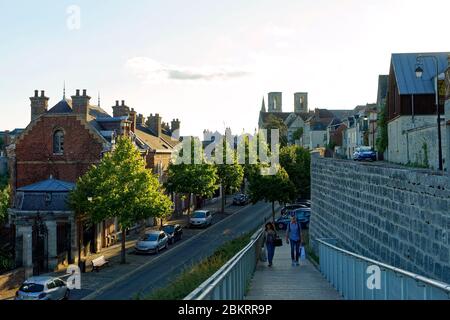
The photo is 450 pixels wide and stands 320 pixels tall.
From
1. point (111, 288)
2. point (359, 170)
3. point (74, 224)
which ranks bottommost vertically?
point (111, 288)

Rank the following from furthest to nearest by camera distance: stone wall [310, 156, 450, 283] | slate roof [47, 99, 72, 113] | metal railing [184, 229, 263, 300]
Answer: slate roof [47, 99, 72, 113] → stone wall [310, 156, 450, 283] → metal railing [184, 229, 263, 300]

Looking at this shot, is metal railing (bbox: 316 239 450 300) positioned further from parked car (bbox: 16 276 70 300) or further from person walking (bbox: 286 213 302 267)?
parked car (bbox: 16 276 70 300)

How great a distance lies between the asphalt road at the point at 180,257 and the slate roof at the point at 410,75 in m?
16.8

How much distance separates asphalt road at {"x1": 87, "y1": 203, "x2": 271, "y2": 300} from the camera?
25188mm

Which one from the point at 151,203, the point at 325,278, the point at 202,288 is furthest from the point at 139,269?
the point at 202,288

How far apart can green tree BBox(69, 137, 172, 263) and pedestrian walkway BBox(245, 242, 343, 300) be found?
16.3 metres

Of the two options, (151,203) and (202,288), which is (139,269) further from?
(202,288)

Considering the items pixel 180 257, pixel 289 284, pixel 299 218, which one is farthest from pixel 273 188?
pixel 289 284

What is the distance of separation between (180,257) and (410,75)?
20.4 meters

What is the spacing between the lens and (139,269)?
1214 inches

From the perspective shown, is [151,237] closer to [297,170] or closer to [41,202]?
[41,202]

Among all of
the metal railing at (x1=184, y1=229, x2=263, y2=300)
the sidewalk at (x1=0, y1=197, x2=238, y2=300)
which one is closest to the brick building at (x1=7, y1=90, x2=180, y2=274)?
the sidewalk at (x1=0, y1=197, x2=238, y2=300)

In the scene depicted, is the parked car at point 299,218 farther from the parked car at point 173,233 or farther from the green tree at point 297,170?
the green tree at point 297,170

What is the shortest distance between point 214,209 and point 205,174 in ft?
45.1
